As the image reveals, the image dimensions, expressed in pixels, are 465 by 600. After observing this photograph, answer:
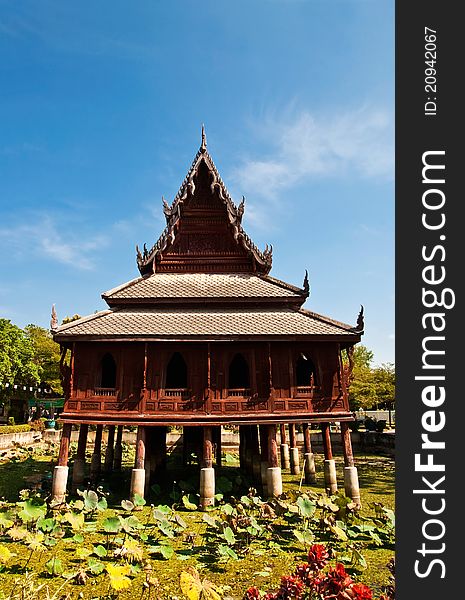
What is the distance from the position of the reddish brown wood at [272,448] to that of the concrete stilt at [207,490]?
2.16 meters

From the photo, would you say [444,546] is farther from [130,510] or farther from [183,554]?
[130,510]

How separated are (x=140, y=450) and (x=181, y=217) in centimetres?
976

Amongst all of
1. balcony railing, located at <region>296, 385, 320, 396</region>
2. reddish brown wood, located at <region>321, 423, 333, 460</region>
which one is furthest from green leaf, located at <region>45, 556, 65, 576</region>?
reddish brown wood, located at <region>321, 423, 333, 460</region>

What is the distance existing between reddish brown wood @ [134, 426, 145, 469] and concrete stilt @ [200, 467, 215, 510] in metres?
2.16

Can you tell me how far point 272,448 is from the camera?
49.4 ft

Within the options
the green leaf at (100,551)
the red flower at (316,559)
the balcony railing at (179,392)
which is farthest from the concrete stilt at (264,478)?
the red flower at (316,559)

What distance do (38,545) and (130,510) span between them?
418 cm

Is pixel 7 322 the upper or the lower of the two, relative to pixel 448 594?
upper

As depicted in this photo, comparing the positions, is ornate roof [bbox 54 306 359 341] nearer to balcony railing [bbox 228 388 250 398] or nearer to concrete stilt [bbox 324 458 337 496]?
balcony railing [bbox 228 388 250 398]

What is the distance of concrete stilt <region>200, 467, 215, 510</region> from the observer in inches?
562

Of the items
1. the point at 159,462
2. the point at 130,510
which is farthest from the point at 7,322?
the point at 130,510

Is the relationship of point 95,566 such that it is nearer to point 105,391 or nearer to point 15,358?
point 105,391

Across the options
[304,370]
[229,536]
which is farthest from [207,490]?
[304,370]

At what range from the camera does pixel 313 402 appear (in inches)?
609
